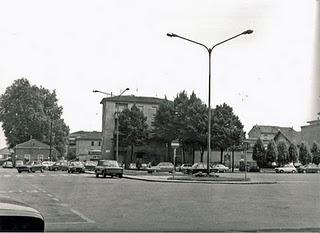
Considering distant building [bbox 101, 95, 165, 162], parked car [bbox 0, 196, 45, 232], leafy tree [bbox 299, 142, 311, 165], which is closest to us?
parked car [bbox 0, 196, 45, 232]

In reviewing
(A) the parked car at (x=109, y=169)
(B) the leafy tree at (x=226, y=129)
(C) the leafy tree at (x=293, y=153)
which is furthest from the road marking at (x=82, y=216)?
(C) the leafy tree at (x=293, y=153)

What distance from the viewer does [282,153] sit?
270 feet

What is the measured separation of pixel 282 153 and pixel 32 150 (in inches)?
1958

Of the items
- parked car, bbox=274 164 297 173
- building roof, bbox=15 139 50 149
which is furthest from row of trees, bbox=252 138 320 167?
building roof, bbox=15 139 50 149

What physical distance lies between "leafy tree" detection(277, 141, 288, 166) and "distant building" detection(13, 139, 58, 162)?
41953 mm

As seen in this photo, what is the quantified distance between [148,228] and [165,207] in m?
4.59

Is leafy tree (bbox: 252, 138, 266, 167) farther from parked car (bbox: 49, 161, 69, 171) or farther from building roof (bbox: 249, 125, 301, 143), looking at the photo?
building roof (bbox: 249, 125, 301, 143)

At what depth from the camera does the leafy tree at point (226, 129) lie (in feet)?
232

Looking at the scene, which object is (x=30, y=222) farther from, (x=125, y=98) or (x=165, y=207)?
(x=125, y=98)

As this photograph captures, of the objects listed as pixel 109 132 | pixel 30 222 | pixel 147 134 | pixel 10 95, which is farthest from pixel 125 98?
pixel 30 222

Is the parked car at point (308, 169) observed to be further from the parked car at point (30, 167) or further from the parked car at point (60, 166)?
the parked car at point (30, 167)

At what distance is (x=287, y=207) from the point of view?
1588cm

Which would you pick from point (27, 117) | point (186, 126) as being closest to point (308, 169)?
point (186, 126)

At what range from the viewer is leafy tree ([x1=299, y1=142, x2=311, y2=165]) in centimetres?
8431
